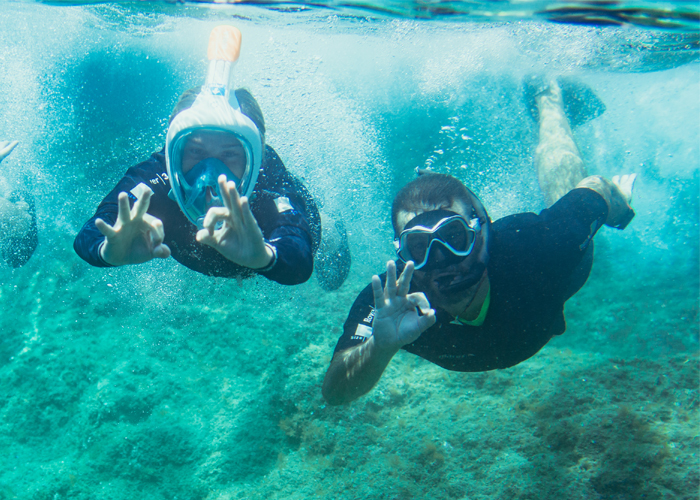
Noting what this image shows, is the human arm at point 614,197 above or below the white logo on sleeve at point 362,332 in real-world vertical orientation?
above

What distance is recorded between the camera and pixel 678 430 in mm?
2867

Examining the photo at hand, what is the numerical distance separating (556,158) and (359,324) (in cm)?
399

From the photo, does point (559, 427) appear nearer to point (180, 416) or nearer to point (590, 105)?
point (180, 416)

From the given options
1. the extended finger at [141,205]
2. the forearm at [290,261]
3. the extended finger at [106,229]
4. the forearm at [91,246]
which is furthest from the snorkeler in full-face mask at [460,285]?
the forearm at [91,246]

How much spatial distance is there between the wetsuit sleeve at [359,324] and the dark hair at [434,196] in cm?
60

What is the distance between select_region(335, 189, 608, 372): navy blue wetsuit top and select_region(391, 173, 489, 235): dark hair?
0.33 metres

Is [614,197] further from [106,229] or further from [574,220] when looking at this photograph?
[106,229]

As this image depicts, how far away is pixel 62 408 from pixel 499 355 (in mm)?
5011

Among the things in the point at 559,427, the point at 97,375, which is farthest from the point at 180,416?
the point at 559,427

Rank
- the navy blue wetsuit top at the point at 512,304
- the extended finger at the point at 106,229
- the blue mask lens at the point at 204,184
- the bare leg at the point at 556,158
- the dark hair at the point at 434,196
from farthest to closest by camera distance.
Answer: the bare leg at the point at 556,158, the navy blue wetsuit top at the point at 512,304, the dark hair at the point at 434,196, the blue mask lens at the point at 204,184, the extended finger at the point at 106,229

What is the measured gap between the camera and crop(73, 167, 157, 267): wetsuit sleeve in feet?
7.31

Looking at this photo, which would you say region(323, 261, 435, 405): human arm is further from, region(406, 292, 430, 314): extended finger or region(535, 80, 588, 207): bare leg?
region(535, 80, 588, 207): bare leg

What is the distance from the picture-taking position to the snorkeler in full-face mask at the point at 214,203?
192 centimetres

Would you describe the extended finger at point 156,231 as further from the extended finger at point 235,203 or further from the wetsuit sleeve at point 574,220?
the wetsuit sleeve at point 574,220
